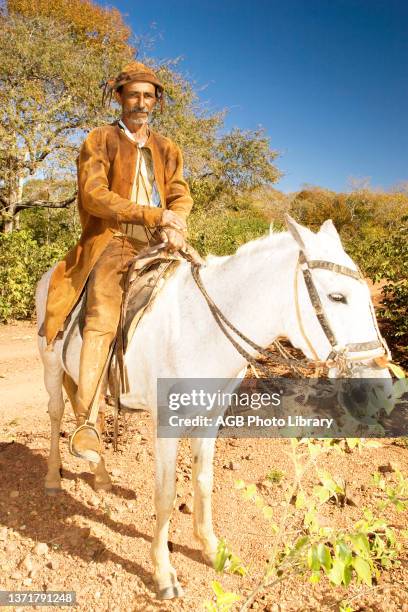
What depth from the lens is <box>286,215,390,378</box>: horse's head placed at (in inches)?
79.5

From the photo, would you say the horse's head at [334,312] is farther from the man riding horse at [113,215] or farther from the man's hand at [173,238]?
the man riding horse at [113,215]

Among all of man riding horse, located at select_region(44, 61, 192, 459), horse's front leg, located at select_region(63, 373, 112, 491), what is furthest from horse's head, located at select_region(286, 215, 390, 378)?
horse's front leg, located at select_region(63, 373, 112, 491)

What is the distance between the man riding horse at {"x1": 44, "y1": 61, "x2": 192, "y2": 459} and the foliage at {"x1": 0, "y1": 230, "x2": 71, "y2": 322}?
22.9 feet

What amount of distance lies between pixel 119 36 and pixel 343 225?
82.4ft

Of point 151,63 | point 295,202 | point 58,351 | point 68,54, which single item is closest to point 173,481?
point 58,351

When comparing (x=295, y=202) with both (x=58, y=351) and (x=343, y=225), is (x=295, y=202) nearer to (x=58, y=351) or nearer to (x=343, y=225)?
(x=343, y=225)

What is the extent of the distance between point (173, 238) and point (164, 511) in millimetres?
1793

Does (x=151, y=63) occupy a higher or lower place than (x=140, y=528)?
higher

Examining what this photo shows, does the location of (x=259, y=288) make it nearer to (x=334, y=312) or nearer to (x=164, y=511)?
(x=334, y=312)

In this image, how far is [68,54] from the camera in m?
13.4

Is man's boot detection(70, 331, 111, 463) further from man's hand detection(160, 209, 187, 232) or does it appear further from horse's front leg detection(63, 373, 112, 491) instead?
horse's front leg detection(63, 373, 112, 491)

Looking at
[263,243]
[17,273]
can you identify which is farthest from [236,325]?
[17,273]

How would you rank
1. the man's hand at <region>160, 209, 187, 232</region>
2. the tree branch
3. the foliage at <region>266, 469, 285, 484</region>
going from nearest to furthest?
the man's hand at <region>160, 209, 187, 232</region>
the foliage at <region>266, 469, 285, 484</region>
the tree branch

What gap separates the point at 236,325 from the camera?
2.47 metres
